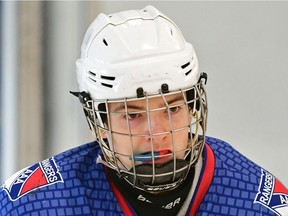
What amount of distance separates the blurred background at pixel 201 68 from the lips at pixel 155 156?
2.29 feet

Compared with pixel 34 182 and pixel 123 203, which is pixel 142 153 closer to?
pixel 123 203

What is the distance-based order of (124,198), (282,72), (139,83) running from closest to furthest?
(139,83)
(124,198)
(282,72)

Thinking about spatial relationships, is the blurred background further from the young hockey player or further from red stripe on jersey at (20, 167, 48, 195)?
red stripe on jersey at (20, 167, 48, 195)

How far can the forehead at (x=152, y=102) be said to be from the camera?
3.73 ft

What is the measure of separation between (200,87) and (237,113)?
65 centimetres

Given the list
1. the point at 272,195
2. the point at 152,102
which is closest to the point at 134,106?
the point at 152,102

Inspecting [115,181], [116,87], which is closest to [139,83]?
[116,87]

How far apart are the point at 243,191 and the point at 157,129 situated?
0.24 metres

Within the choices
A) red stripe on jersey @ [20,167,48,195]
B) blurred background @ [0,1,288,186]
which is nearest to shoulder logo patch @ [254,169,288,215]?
red stripe on jersey @ [20,167,48,195]

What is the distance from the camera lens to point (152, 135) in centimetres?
112

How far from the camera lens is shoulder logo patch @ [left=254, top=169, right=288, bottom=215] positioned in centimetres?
124

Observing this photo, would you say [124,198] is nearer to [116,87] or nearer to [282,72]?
[116,87]

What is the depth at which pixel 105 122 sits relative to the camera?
3.92ft

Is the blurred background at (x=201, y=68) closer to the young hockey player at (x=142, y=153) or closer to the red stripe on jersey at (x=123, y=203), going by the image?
the young hockey player at (x=142, y=153)
